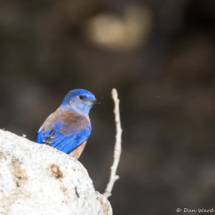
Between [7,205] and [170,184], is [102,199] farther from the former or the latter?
[170,184]

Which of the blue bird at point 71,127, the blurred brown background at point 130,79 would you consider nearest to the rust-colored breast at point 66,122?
the blue bird at point 71,127

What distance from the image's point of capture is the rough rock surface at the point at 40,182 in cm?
218

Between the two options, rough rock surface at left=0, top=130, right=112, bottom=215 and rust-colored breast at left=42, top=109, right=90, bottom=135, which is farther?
rust-colored breast at left=42, top=109, right=90, bottom=135

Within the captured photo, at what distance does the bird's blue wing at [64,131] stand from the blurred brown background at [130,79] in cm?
304

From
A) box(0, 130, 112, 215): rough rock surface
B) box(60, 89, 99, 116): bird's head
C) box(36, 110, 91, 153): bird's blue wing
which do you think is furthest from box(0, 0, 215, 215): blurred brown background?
box(0, 130, 112, 215): rough rock surface

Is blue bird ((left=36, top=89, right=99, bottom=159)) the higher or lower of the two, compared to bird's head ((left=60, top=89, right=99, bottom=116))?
lower

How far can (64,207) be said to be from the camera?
7.47 ft

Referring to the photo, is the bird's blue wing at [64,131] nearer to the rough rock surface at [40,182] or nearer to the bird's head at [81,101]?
the bird's head at [81,101]

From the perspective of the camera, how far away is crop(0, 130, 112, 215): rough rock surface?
2.18m

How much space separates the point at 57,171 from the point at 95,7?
213 inches

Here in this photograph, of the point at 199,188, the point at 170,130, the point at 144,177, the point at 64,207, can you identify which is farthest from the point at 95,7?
the point at 64,207

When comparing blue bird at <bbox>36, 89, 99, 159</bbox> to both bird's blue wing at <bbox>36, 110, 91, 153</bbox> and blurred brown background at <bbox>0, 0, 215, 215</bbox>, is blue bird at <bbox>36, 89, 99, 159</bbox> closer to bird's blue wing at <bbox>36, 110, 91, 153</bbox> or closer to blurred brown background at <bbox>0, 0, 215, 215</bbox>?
bird's blue wing at <bbox>36, 110, 91, 153</bbox>

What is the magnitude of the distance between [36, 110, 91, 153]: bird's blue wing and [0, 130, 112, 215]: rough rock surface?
120 cm

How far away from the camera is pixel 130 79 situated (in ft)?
23.9
